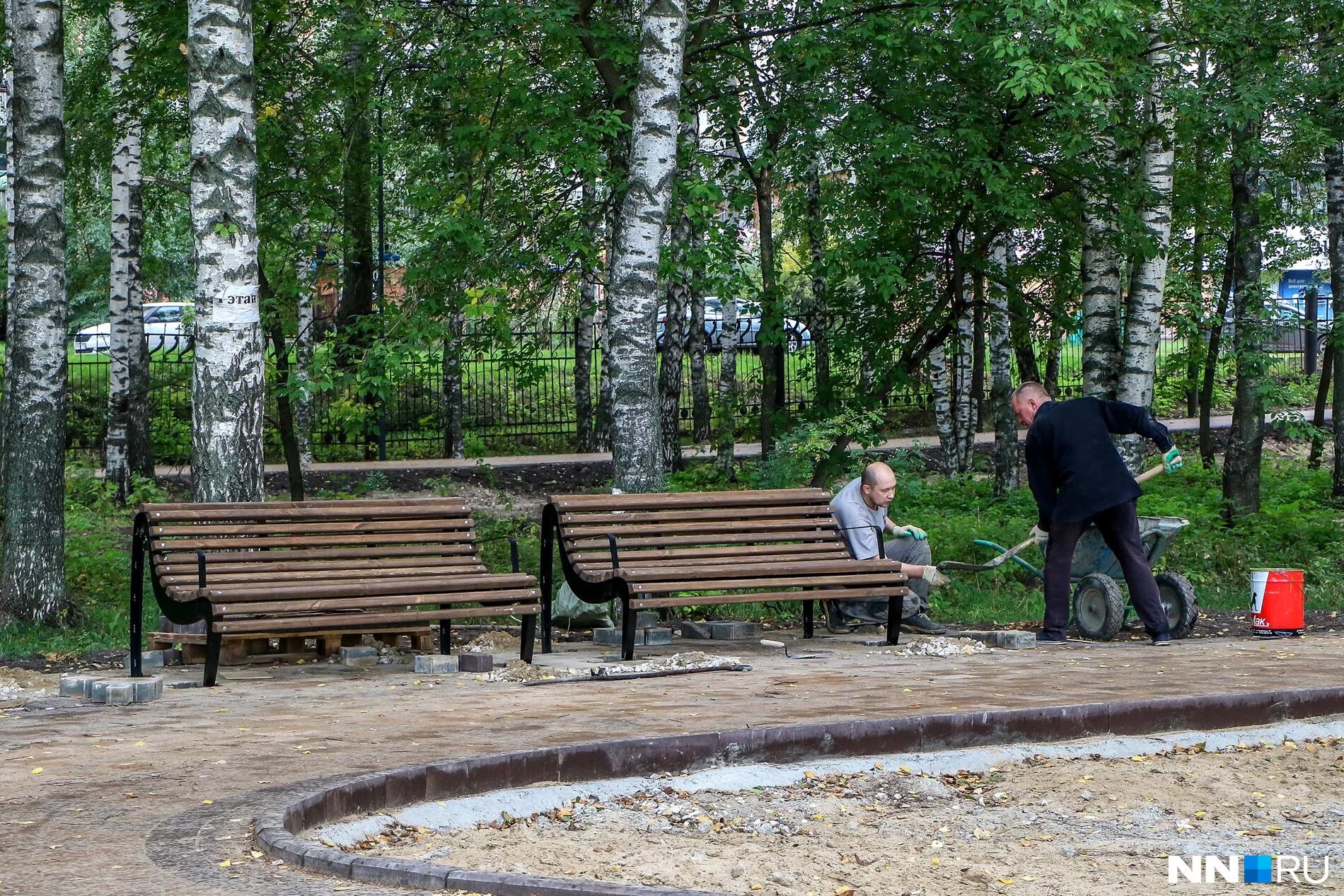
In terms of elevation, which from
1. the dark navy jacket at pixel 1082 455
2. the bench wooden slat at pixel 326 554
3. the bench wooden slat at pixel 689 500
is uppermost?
the dark navy jacket at pixel 1082 455

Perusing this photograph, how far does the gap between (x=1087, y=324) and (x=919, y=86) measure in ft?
8.77

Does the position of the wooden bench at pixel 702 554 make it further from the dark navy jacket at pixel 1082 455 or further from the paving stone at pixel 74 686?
the paving stone at pixel 74 686

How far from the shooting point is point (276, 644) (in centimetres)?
966

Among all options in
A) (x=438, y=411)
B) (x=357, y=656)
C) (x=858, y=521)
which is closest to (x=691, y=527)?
(x=858, y=521)

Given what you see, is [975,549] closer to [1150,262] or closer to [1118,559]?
[1150,262]

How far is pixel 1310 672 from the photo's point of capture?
316 inches

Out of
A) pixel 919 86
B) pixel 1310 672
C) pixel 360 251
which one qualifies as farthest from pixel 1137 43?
pixel 360 251

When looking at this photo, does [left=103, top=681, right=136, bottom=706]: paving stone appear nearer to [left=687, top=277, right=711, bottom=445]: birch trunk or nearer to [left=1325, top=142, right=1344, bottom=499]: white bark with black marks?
[left=1325, top=142, right=1344, bottom=499]: white bark with black marks

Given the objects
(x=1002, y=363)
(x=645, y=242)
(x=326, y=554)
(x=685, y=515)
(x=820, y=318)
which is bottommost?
(x=326, y=554)

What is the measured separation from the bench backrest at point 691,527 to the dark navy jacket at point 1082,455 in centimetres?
135

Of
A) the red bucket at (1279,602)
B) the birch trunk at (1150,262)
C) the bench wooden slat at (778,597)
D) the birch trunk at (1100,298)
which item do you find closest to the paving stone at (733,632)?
the bench wooden slat at (778,597)

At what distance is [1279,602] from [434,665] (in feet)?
17.9

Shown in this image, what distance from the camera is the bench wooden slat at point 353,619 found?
7.96 meters

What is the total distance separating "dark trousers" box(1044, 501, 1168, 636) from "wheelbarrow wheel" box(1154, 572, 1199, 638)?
35cm
